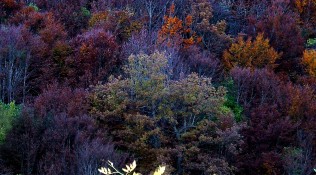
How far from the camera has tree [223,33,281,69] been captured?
29.8m

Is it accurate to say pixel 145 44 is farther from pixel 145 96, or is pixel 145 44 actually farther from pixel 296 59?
pixel 296 59

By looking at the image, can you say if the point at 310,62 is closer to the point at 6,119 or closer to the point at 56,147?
the point at 56,147

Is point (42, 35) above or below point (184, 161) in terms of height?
above

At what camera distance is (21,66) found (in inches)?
945

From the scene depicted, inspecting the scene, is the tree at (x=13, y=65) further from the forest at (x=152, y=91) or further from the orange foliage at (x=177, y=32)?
the orange foliage at (x=177, y=32)

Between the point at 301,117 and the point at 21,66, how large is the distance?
15869 millimetres

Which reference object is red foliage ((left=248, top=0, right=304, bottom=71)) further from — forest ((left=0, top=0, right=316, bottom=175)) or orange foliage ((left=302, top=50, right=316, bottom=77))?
orange foliage ((left=302, top=50, right=316, bottom=77))

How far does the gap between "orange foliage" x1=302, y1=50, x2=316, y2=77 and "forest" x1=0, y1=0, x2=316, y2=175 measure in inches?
2.8

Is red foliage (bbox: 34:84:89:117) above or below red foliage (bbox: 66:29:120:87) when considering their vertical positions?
below

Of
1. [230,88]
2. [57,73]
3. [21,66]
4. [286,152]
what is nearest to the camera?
[286,152]

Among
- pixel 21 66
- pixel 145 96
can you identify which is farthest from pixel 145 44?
pixel 21 66

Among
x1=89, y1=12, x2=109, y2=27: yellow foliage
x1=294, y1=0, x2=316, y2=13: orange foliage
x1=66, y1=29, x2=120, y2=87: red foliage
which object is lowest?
x1=66, y1=29, x2=120, y2=87: red foliage

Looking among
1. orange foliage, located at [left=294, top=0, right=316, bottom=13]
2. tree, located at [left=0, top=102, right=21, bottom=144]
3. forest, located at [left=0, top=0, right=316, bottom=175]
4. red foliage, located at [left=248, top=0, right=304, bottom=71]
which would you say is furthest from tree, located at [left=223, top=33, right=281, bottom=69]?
tree, located at [left=0, top=102, right=21, bottom=144]

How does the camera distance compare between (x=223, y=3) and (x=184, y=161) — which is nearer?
(x=184, y=161)
